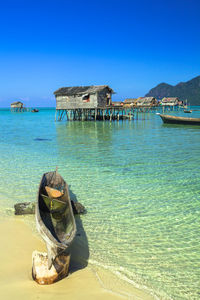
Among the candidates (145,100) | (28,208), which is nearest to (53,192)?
(28,208)

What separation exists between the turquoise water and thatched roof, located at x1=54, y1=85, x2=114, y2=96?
805 inches

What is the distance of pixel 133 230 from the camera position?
193 inches

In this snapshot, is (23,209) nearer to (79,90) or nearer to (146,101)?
(79,90)

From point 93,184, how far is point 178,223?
3092 mm

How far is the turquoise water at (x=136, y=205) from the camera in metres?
3.73

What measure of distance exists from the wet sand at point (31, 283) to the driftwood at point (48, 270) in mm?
66

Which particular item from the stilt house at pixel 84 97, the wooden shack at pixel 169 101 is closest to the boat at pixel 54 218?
the stilt house at pixel 84 97

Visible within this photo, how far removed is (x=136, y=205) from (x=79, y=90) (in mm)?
28376

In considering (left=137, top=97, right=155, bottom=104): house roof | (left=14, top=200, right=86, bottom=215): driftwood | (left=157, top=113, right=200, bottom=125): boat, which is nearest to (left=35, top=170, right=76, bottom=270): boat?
(left=14, top=200, right=86, bottom=215): driftwood

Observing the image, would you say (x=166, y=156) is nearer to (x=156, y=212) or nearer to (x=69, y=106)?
(x=156, y=212)

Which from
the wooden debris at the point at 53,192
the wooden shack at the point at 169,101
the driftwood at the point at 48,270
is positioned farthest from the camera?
the wooden shack at the point at 169,101

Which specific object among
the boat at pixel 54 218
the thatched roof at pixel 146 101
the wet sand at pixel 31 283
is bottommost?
the wet sand at pixel 31 283

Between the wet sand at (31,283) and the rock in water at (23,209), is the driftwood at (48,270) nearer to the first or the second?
the wet sand at (31,283)

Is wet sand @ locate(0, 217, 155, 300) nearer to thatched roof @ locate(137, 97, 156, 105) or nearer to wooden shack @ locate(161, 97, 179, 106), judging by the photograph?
thatched roof @ locate(137, 97, 156, 105)
